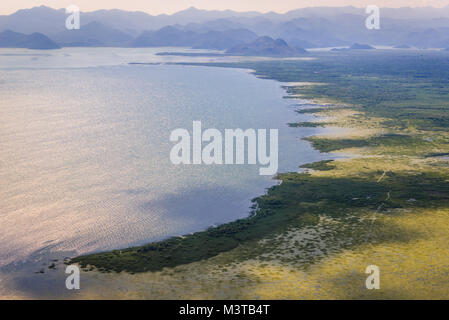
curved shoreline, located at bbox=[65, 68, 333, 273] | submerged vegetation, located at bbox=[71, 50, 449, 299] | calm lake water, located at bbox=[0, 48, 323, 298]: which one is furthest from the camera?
calm lake water, located at bbox=[0, 48, 323, 298]

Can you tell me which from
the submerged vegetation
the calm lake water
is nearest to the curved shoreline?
the submerged vegetation

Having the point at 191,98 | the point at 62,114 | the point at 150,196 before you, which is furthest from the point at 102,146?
the point at 191,98

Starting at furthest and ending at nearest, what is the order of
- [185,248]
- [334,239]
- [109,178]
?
[109,178]
[334,239]
[185,248]

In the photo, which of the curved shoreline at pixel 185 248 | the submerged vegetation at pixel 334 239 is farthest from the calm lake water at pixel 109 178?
the submerged vegetation at pixel 334 239

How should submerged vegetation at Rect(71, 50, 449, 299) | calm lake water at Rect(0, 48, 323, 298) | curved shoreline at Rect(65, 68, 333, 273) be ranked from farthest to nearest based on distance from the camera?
calm lake water at Rect(0, 48, 323, 298) → curved shoreline at Rect(65, 68, 333, 273) → submerged vegetation at Rect(71, 50, 449, 299)

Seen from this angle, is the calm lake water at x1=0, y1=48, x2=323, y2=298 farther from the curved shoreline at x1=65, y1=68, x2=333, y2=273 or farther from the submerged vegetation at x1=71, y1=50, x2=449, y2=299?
the submerged vegetation at x1=71, y1=50, x2=449, y2=299

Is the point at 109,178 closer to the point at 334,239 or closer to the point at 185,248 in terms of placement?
the point at 185,248

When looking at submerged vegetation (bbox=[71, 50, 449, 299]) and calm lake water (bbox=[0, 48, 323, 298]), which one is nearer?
submerged vegetation (bbox=[71, 50, 449, 299])

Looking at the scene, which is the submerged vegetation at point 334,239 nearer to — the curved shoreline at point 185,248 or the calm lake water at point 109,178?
the curved shoreline at point 185,248

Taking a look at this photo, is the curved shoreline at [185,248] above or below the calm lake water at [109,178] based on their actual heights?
below

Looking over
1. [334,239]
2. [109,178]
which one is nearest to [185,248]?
[334,239]

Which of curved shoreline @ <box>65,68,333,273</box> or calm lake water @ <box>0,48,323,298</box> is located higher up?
calm lake water @ <box>0,48,323,298</box>
